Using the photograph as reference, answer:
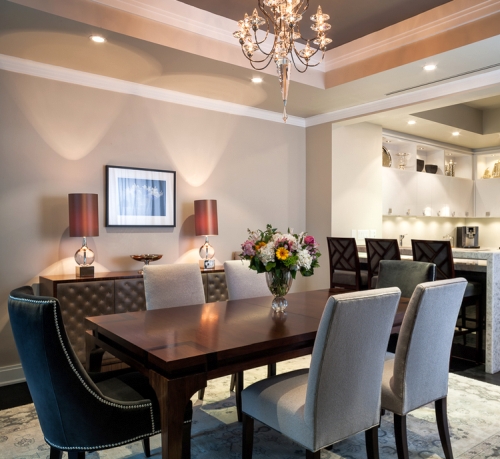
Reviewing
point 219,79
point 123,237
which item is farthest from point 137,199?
point 219,79

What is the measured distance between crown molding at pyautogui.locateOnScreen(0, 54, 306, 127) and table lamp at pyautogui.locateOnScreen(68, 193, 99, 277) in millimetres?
1073

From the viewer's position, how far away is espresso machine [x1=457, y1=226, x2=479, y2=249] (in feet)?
26.0

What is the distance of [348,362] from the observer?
1.81 metres

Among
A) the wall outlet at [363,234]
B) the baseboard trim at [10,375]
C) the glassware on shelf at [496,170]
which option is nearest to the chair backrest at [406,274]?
the wall outlet at [363,234]

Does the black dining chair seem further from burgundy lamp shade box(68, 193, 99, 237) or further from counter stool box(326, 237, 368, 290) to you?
burgundy lamp shade box(68, 193, 99, 237)

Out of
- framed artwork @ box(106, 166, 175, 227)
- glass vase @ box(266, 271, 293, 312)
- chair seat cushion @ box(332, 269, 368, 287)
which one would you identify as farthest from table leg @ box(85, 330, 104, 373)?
chair seat cushion @ box(332, 269, 368, 287)

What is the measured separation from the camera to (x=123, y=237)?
4.33 meters

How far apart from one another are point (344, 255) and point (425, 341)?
2.72 meters

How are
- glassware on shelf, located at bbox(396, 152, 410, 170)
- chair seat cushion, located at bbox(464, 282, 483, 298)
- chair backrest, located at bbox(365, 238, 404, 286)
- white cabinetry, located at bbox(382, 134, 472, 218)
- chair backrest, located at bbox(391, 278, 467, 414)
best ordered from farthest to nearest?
glassware on shelf, located at bbox(396, 152, 410, 170), white cabinetry, located at bbox(382, 134, 472, 218), chair backrest, located at bbox(365, 238, 404, 286), chair seat cushion, located at bbox(464, 282, 483, 298), chair backrest, located at bbox(391, 278, 467, 414)

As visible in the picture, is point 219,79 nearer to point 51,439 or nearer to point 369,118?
point 369,118

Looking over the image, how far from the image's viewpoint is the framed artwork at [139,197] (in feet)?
13.9

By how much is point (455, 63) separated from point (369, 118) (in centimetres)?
145

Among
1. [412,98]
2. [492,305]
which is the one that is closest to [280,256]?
[492,305]

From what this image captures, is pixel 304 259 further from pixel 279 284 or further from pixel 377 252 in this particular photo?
pixel 377 252
